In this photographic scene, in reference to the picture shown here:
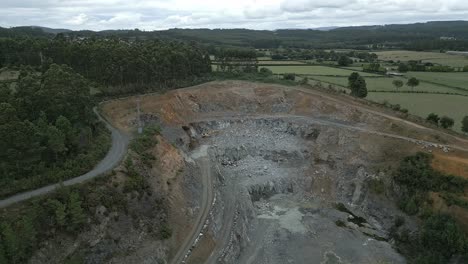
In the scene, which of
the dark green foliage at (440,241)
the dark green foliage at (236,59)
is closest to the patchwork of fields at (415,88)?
the dark green foliage at (236,59)

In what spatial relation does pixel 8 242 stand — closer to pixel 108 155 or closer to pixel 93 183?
pixel 93 183

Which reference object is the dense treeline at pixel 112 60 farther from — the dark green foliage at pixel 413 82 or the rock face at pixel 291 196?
the dark green foliage at pixel 413 82

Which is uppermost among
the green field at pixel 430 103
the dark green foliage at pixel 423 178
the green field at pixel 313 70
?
the green field at pixel 313 70

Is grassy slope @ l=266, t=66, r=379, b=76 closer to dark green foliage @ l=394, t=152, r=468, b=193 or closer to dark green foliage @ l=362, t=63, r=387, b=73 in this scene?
dark green foliage @ l=362, t=63, r=387, b=73

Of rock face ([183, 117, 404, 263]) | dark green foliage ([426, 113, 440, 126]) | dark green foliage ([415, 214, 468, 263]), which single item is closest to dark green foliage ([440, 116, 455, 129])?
dark green foliage ([426, 113, 440, 126])

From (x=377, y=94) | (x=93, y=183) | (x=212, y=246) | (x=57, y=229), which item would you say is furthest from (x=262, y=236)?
(x=377, y=94)

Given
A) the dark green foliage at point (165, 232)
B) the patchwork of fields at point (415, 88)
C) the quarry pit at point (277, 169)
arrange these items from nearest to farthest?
the dark green foliage at point (165, 232)
the quarry pit at point (277, 169)
the patchwork of fields at point (415, 88)
